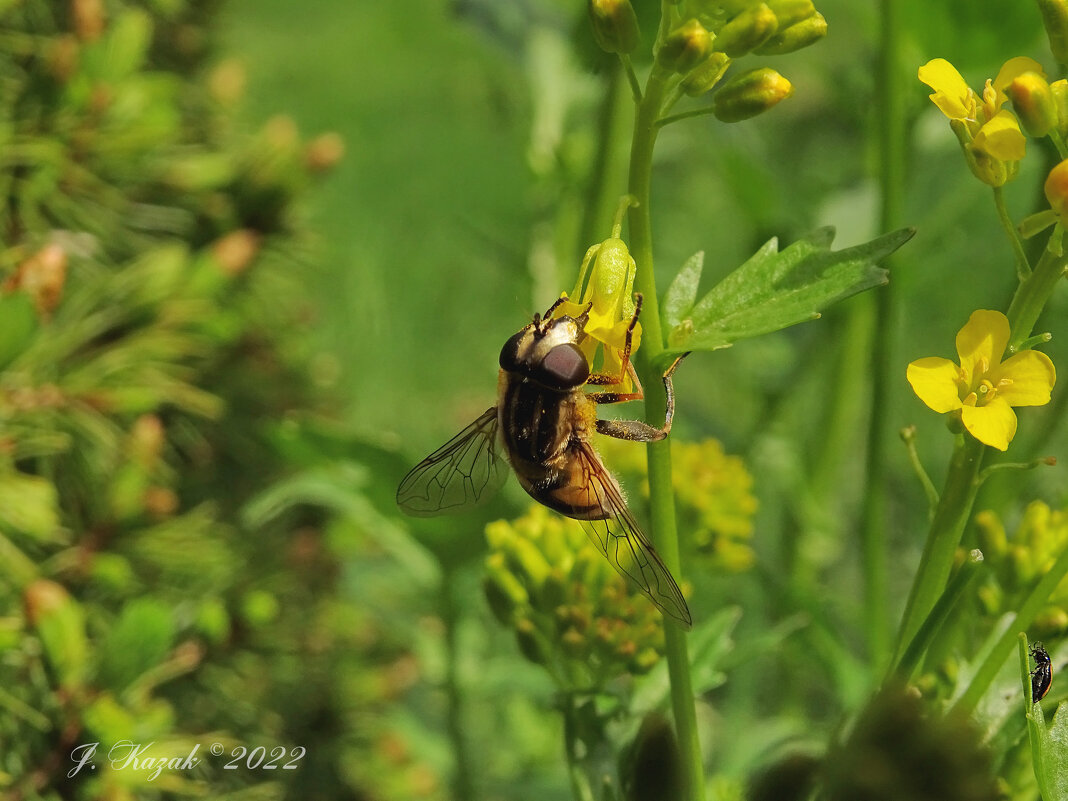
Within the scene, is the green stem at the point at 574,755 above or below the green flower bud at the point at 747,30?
below

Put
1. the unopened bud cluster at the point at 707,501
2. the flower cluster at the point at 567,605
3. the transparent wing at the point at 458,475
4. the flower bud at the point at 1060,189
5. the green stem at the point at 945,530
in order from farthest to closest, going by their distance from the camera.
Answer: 1. the unopened bud cluster at the point at 707,501
2. the transparent wing at the point at 458,475
3. the flower cluster at the point at 567,605
4. the green stem at the point at 945,530
5. the flower bud at the point at 1060,189

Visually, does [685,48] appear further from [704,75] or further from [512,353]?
[512,353]

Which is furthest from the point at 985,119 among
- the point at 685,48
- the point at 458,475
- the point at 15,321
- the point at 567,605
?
the point at 15,321

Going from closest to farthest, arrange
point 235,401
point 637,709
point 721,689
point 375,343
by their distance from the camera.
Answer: point 637,709
point 235,401
point 721,689
point 375,343

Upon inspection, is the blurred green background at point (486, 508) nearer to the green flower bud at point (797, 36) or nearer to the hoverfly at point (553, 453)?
the hoverfly at point (553, 453)

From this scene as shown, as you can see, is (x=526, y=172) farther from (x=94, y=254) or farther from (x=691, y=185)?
(x=691, y=185)

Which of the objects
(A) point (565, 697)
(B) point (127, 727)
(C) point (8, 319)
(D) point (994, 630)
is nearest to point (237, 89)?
(C) point (8, 319)

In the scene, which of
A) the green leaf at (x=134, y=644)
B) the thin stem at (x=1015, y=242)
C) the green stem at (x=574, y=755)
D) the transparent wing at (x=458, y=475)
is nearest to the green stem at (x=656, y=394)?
the green stem at (x=574, y=755)
